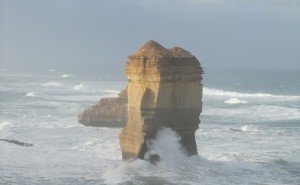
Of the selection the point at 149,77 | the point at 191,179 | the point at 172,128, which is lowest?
the point at 191,179

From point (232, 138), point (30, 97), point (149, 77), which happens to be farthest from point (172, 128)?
point (30, 97)

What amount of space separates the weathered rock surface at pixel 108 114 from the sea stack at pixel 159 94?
1011 centimetres

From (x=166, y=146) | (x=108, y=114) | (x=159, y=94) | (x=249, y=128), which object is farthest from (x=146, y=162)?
(x=249, y=128)

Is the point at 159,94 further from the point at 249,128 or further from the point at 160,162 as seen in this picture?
the point at 249,128

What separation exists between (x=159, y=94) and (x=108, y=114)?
37.8 feet

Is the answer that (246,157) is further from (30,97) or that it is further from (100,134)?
(30,97)

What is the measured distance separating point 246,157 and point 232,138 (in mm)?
5327

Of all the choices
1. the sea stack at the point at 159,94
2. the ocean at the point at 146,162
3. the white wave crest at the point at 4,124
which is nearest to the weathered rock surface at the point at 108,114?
the ocean at the point at 146,162

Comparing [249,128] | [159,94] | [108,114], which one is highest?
[159,94]

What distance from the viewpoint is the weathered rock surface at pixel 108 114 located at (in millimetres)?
28781

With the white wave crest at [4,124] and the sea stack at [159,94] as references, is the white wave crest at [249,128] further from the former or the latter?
the white wave crest at [4,124]

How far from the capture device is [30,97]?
49.6 meters

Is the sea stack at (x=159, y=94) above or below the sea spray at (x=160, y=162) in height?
above

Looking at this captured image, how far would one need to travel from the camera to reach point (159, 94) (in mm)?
17797
